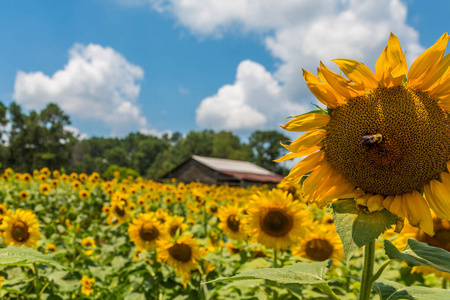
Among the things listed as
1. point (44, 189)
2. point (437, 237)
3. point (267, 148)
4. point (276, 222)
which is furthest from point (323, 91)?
point (267, 148)

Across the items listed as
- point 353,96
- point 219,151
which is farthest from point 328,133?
point 219,151

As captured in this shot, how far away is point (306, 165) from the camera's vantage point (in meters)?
1.34

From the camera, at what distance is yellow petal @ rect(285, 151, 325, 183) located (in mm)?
1327

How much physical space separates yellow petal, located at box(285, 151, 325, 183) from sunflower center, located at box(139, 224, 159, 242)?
2.42 m

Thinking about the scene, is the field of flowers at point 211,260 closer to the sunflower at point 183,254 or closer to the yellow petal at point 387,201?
the sunflower at point 183,254

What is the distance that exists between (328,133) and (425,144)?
12.0 inches

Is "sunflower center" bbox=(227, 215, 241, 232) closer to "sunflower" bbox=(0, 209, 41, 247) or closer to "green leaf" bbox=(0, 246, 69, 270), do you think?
"sunflower" bbox=(0, 209, 41, 247)

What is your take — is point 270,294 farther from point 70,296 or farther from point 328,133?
point 70,296

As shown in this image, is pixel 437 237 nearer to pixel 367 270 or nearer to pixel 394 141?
pixel 367 270

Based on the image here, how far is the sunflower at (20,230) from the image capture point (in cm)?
311

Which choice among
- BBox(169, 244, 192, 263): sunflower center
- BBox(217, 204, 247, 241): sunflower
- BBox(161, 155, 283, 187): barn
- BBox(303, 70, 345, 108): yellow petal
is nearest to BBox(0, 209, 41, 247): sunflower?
BBox(169, 244, 192, 263): sunflower center

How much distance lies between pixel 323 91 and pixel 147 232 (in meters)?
2.69

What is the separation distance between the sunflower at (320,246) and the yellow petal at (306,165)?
188 cm

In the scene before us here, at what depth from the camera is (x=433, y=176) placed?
1.14m
